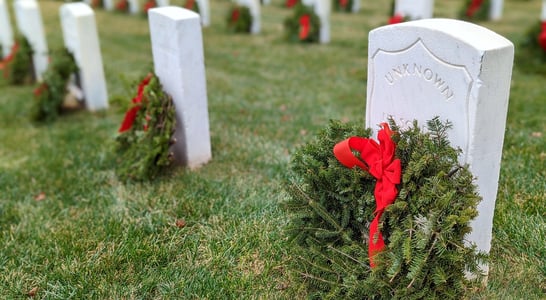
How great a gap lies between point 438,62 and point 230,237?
1662mm

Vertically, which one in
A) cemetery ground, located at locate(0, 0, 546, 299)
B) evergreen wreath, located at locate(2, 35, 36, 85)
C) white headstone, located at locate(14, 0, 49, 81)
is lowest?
cemetery ground, located at locate(0, 0, 546, 299)

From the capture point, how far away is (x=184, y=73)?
4148 millimetres

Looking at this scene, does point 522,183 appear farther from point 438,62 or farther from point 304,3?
point 304,3

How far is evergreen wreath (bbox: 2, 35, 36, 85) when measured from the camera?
7750mm

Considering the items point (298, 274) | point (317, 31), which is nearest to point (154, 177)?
point (298, 274)

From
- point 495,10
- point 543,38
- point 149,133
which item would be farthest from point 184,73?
point 495,10

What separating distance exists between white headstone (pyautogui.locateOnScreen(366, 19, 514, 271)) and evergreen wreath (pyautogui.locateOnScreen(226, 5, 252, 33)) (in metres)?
7.83

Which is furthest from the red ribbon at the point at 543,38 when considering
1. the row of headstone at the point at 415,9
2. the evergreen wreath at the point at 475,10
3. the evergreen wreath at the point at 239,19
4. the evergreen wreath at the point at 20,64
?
the evergreen wreath at the point at 20,64

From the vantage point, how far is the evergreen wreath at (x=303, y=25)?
9.02 metres

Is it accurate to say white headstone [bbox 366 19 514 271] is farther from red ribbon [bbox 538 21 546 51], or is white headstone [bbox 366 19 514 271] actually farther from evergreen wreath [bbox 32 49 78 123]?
red ribbon [bbox 538 21 546 51]

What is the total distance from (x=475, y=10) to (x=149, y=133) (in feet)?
28.4

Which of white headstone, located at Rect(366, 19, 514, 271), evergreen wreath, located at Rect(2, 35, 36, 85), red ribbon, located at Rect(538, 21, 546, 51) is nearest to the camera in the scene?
white headstone, located at Rect(366, 19, 514, 271)

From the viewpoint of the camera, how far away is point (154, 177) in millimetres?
4223

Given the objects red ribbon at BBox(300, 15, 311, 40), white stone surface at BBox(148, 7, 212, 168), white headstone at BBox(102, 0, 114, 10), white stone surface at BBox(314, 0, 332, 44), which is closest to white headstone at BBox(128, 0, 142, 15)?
white headstone at BBox(102, 0, 114, 10)
